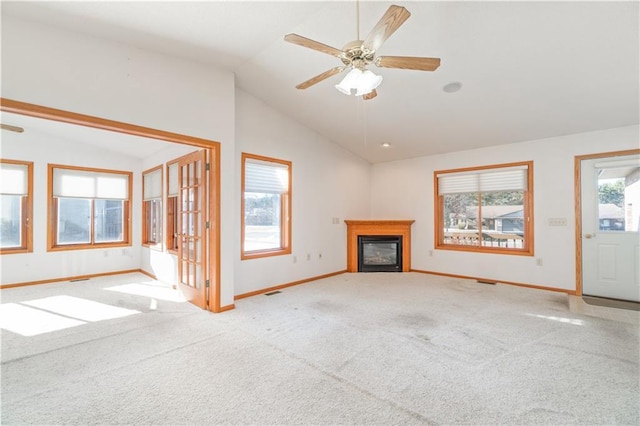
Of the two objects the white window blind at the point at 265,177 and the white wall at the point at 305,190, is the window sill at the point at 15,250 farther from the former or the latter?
the white window blind at the point at 265,177

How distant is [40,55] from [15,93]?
404 mm

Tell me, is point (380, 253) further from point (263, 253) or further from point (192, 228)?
point (192, 228)

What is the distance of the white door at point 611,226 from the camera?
4.23 m

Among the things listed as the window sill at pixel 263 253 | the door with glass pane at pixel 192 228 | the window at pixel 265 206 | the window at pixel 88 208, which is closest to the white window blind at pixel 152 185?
the window at pixel 88 208

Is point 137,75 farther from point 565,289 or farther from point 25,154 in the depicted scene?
point 565,289

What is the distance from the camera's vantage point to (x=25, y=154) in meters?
5.19

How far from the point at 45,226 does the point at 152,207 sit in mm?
1729

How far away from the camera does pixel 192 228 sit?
415 centimetres

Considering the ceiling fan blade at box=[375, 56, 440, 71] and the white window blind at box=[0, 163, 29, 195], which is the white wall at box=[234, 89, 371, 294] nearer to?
the ceiling fan blade at box=[375, 56, 440, 71]

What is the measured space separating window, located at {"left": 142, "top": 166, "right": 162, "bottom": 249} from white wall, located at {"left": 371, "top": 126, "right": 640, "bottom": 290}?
16.3 feet

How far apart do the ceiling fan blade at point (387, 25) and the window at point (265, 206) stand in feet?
9.45

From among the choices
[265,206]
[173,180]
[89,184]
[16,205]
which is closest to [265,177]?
[265,206]

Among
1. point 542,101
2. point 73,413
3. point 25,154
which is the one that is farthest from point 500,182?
point 25,154

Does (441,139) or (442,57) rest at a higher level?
(442,57)
